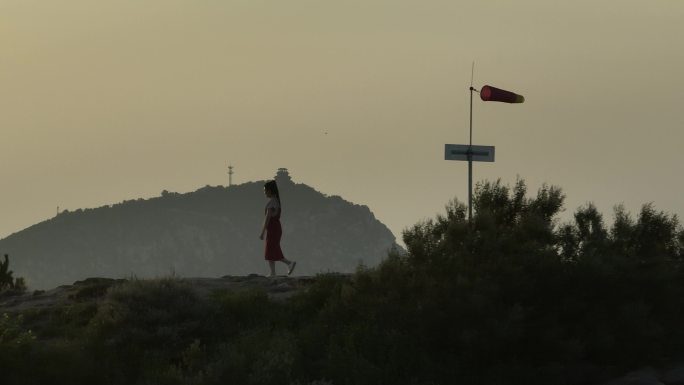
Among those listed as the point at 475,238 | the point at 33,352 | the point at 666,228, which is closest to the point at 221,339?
the point at 33,352

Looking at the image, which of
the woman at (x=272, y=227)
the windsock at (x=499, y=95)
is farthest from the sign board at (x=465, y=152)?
the woman at (x=272, y=227)

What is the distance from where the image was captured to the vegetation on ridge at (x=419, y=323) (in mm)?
21719

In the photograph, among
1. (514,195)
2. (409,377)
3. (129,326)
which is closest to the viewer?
(409,377)

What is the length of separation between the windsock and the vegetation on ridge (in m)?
3.62

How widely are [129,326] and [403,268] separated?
201 inches

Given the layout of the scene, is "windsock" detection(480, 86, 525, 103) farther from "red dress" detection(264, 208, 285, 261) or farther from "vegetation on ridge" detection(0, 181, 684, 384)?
"red dress" detection(264, 208, 285, 261)

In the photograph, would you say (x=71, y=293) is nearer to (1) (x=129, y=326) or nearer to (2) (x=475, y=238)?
(1) (x=129, y=326)

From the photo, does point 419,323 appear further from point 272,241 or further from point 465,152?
point 272,241

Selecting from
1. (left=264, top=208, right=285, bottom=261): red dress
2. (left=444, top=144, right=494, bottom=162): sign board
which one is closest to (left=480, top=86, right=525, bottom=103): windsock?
(left=444, top=144, right=494, bottom=162): sign board

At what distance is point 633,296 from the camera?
78.6ft

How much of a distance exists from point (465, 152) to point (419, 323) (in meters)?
5.36

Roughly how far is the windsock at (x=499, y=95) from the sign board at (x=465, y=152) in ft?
5.47

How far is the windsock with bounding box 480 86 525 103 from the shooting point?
28292 millimetres

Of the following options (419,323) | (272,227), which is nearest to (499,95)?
(272,227)
